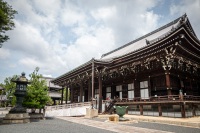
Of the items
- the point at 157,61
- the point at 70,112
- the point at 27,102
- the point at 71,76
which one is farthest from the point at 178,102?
the point at 71,76

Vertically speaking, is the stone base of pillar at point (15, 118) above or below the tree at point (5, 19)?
below

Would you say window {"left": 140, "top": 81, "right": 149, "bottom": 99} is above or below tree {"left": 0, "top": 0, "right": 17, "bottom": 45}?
below

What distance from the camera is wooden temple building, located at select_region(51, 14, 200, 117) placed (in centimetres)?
1584

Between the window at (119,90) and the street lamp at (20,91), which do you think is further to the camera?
the window at (119,90)

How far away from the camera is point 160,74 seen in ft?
58.0

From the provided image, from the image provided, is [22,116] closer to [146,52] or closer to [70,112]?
[70,112]

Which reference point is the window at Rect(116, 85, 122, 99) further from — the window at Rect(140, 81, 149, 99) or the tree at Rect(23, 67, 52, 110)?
the tree at Rect(23, 67, 52, 110)

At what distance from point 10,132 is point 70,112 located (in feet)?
41.2

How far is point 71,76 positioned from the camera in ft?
93.8

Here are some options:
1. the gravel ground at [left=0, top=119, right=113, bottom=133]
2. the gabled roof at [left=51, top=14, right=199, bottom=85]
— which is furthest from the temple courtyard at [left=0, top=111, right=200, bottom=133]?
the gabled roof at [left=51, top=14, right=199, bottom=85]

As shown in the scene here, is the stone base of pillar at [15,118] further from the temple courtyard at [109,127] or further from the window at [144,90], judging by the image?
the window at [144,90]

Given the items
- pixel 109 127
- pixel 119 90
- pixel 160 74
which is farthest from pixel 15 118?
pixel 160 74

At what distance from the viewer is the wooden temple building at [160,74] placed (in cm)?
1584

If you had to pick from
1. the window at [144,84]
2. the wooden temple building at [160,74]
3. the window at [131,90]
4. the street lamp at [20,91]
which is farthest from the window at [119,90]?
the street lamp at [20,91]
